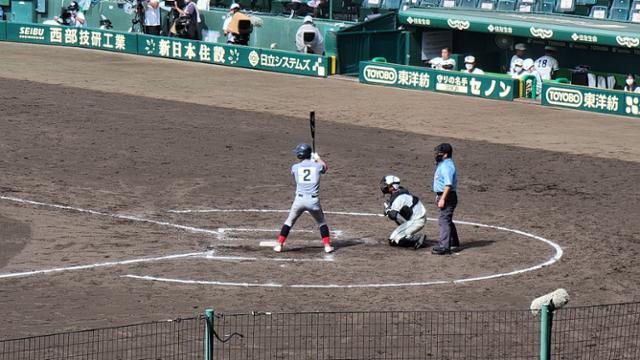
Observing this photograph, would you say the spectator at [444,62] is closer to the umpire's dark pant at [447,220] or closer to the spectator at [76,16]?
the spectator at [76,16]

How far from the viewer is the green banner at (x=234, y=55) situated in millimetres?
39875

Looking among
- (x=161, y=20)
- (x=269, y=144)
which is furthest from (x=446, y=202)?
(x=161, y=20)

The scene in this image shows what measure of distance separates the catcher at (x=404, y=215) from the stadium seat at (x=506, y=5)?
21.4m

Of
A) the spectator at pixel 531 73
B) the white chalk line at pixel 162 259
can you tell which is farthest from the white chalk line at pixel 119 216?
the spectator at pixel 531 73

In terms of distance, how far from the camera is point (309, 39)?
40.1 meters

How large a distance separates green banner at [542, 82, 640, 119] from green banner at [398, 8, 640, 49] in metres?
1.53

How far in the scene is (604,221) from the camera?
73.8 ft

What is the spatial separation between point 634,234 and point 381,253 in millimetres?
4646

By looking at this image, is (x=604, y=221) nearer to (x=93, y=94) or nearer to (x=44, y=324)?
(x=44, y=324)

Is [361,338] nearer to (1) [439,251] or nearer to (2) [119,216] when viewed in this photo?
(1) [439,251]

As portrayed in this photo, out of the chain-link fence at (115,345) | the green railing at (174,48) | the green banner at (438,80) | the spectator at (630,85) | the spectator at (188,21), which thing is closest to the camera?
the chain-link fence at (115,345)

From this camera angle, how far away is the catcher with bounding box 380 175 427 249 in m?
20.2

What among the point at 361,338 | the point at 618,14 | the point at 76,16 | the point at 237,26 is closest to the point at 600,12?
the point at 618,14

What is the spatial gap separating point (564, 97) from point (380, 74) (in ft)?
20.2
